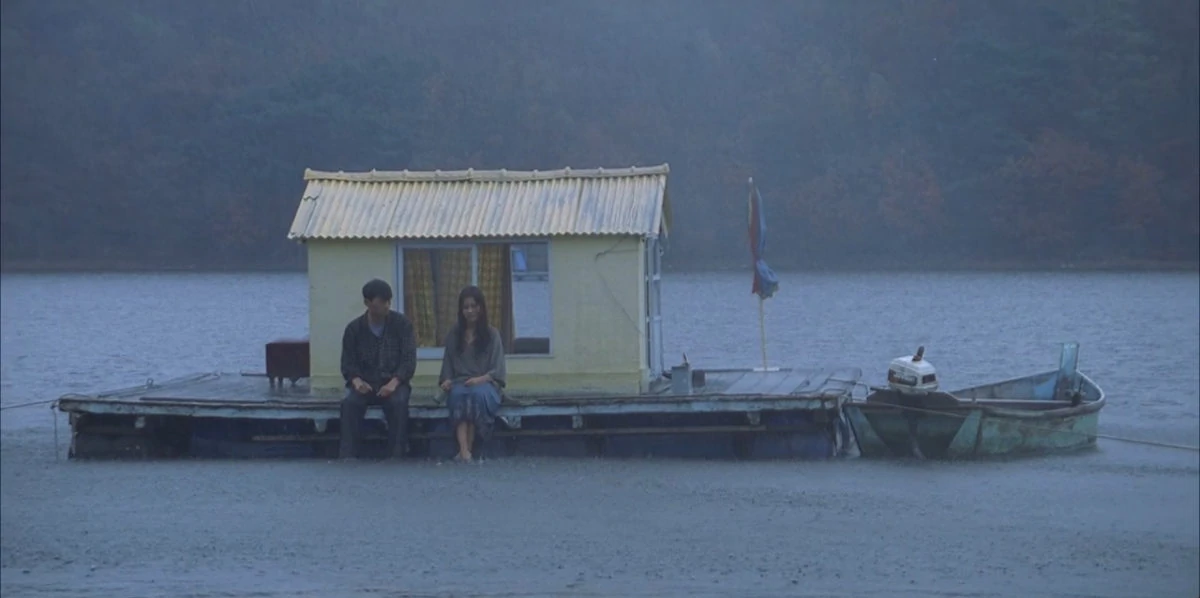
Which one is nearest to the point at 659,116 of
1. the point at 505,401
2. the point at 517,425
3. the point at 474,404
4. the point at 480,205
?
the point at 480,205

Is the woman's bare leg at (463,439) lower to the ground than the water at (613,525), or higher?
higher

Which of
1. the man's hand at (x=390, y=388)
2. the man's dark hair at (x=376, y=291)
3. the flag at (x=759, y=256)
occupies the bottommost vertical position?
the man's hand at (x=390, y=388)

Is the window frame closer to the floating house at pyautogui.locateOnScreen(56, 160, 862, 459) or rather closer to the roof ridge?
the floating house at pyautogui.locateOnScreen(56, 160, 862, 459)

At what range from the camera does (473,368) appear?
1662 centimetres

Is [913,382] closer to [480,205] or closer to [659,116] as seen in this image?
[480,205]

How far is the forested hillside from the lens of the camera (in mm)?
20594

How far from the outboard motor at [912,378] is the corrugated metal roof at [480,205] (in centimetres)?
306

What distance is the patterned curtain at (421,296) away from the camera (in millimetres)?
17922

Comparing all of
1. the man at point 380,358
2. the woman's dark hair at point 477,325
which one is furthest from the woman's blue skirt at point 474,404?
the man at point 380,358

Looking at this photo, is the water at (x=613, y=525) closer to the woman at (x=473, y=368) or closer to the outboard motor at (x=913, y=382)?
the outboard motor at (x=913, y=382)

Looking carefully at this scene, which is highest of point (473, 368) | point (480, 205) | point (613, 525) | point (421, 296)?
point (480, 205)

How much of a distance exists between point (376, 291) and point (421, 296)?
1.49m

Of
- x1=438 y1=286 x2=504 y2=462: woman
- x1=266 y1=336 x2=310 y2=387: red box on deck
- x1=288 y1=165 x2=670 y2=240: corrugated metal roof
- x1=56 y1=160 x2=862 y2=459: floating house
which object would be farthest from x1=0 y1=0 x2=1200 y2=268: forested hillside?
x1=438 y1=286 x2=504 y2=462: woman

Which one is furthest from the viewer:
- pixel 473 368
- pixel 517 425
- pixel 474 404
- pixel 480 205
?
pixel 480 205
